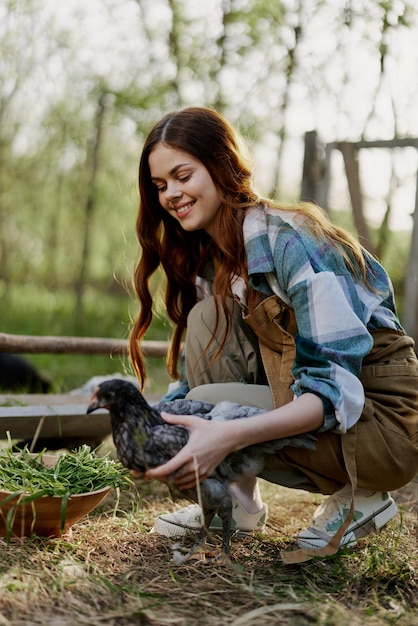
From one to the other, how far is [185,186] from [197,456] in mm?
991

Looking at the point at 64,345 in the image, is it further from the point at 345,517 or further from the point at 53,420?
the point at 345,517

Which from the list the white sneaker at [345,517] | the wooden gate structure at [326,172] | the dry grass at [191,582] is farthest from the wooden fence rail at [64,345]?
the white sneaker at [345,517]

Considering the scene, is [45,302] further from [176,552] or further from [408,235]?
[176,552]

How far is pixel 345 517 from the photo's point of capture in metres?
2.51

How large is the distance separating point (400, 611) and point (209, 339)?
1.16 m

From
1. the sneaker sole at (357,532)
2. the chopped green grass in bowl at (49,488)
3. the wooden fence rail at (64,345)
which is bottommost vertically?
the sneaker sole at (357,532)

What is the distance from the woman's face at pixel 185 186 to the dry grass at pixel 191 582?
3.88ft

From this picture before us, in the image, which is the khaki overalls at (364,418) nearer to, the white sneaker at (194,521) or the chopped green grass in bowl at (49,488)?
the white sneaker at (194,521)

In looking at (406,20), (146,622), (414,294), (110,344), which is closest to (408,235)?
(414,294)

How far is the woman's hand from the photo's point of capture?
2094mm

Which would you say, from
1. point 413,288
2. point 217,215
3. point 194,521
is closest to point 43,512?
point 194,521

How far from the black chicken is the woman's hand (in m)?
0.04

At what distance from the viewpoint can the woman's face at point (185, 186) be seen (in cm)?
254

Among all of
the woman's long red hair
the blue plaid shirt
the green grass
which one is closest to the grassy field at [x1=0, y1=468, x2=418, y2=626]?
the blue plaid shirt
